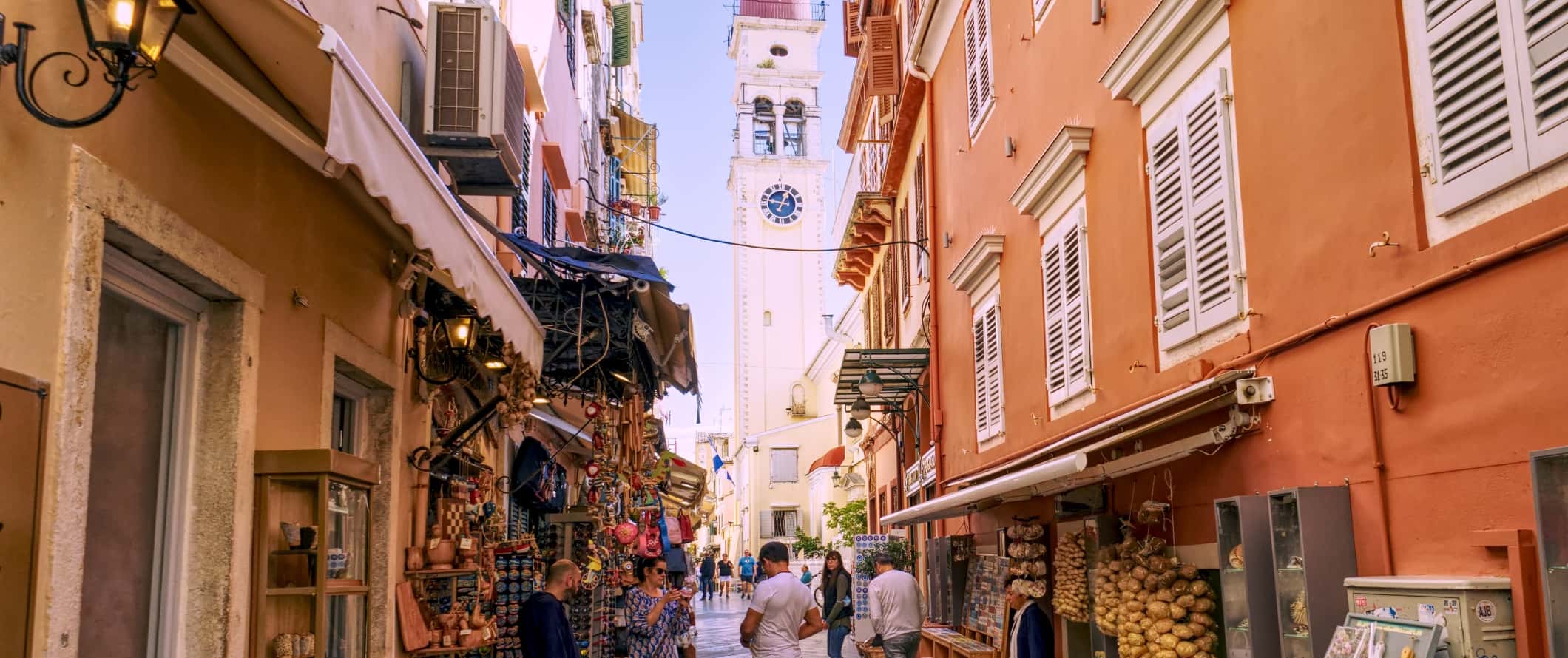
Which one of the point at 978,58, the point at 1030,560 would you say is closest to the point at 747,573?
the point at 978,58

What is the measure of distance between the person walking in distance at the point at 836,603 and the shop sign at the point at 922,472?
4.98ft

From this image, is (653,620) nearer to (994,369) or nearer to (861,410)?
(994,369)

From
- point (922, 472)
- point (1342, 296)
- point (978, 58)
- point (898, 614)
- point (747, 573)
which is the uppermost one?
point (978, 58)

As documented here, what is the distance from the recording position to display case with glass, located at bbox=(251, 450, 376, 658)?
543 centimetres

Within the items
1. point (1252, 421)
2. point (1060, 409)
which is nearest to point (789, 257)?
point (1060, 409)

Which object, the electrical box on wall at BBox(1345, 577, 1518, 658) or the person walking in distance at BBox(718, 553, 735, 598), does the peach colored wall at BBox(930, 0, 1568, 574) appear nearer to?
the electrical box on wall at BBox(1345, 577, 1518, 658)

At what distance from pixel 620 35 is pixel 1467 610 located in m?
33.8

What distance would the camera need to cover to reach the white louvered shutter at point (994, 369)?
12.1m

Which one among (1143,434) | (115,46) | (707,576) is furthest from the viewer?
(707,576)

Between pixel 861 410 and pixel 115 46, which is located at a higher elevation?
pixel 861 410

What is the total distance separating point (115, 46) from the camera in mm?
3498

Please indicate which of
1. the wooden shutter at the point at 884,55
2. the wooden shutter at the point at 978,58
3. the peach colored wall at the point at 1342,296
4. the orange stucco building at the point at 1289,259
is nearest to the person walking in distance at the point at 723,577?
the wooden shutter at the point at 884,55

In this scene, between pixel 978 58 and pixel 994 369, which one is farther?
pixel 978 58

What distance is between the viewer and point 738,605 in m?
40.5
